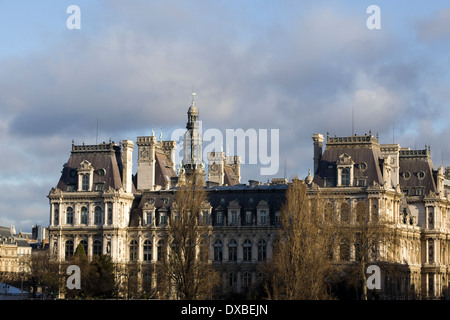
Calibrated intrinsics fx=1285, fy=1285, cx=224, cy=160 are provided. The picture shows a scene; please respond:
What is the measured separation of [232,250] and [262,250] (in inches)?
161

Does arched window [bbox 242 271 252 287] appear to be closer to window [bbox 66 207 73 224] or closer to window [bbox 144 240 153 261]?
window [bbox 144 240 153 261]

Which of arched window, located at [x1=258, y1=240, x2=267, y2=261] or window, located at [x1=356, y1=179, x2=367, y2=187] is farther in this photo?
arched window, located at [x1=258, y1=240, x2=267, y2=261]

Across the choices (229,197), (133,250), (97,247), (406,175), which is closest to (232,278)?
(229,197)

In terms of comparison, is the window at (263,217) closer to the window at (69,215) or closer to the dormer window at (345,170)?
the dormer window at (345,170)

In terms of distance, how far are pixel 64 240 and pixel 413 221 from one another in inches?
1774

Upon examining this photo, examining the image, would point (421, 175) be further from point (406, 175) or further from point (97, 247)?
point (97, 247)

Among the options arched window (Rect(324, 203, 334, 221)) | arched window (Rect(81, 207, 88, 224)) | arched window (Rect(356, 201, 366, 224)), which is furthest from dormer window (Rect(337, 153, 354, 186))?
arched window (Rect(81, 207, 88, 224))

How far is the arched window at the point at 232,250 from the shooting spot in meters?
160

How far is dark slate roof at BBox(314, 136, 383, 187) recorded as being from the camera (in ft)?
509

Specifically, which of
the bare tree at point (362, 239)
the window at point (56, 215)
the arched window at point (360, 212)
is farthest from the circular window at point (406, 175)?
the window at point (56, 215)

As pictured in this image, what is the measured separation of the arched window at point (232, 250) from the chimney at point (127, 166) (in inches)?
618

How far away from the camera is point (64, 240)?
165m

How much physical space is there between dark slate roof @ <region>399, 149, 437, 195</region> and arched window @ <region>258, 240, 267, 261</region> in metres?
23.1
